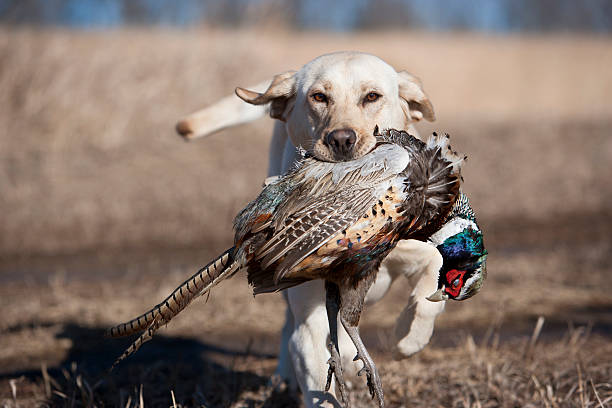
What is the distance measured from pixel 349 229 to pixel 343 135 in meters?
0.66

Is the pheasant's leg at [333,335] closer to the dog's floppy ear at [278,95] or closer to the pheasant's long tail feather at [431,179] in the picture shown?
the pheasant's long tail feather at [431,179]

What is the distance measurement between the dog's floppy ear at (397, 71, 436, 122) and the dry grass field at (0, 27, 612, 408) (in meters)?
1.23

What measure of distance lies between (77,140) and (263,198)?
904 centimetres

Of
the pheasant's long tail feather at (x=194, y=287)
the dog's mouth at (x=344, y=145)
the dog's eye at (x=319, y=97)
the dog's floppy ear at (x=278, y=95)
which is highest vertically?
the dog's floppy ear at (x=278, y=95)

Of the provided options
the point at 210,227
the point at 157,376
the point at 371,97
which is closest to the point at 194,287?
the point at 371,97

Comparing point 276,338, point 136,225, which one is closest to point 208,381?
point 276,338

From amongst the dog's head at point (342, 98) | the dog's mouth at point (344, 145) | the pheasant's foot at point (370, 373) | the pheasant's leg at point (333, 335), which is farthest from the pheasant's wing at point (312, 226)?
the dog's head at point (342, 98)

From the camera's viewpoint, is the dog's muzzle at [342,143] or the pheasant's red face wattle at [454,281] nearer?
the pheasant's red face wattle at [454,281]

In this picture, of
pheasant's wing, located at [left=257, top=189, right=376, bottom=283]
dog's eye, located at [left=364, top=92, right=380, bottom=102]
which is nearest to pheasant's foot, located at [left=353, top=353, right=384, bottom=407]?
pheasant's wing, located at [left=257, top=189, right=376, bottom=283]

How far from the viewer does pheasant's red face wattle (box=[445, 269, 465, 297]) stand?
6.93 feet

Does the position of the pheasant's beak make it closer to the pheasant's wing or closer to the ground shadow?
the pheasant's wing

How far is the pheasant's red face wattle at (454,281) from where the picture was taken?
2111mm

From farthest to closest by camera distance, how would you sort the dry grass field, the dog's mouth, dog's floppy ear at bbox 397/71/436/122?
the dry grass field → dog's floppy ear at bbox 397/71/436/122 → the dog's mouth

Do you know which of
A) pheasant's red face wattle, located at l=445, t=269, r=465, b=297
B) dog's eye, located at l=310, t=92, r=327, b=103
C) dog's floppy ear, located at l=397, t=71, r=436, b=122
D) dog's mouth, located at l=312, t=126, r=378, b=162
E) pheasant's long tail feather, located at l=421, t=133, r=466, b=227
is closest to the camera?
pheasant's long tail feather, located at l=421, t=133, r=466, b=227
